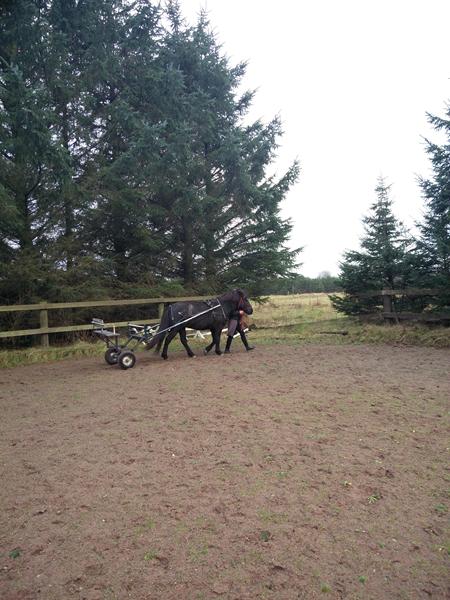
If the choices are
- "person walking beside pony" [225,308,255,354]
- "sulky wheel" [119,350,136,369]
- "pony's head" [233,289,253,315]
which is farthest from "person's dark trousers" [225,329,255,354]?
"sulky wheel" [119,350,136,369]

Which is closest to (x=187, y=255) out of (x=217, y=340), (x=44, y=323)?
(x=217, y=340)

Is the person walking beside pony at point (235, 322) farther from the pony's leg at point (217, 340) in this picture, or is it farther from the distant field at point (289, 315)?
the distant field at point (289, 315)

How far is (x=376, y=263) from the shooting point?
46.1 ft

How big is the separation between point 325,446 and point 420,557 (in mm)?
1622

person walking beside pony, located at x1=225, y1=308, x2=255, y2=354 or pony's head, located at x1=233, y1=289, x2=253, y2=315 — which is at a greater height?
pony's head, located at x1=233, y1=289, x2=253, y2=315

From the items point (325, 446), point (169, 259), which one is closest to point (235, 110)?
point (169, 259)

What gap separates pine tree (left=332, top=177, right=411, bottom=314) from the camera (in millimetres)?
13773

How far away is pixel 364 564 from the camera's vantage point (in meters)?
2.33

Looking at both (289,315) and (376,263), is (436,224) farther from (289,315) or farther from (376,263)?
(289,315)

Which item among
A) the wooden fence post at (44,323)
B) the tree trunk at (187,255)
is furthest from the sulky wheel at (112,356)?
the tree trunk at (187,255)

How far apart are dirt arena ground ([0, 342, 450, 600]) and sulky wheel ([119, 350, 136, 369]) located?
2.00m

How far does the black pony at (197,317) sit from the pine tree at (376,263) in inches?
248

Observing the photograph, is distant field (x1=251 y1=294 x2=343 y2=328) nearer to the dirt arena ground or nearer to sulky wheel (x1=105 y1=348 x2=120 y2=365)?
sulky wheel (x1=105 y1=348 x2=120 y2=365)

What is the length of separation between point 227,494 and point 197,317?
658cm
